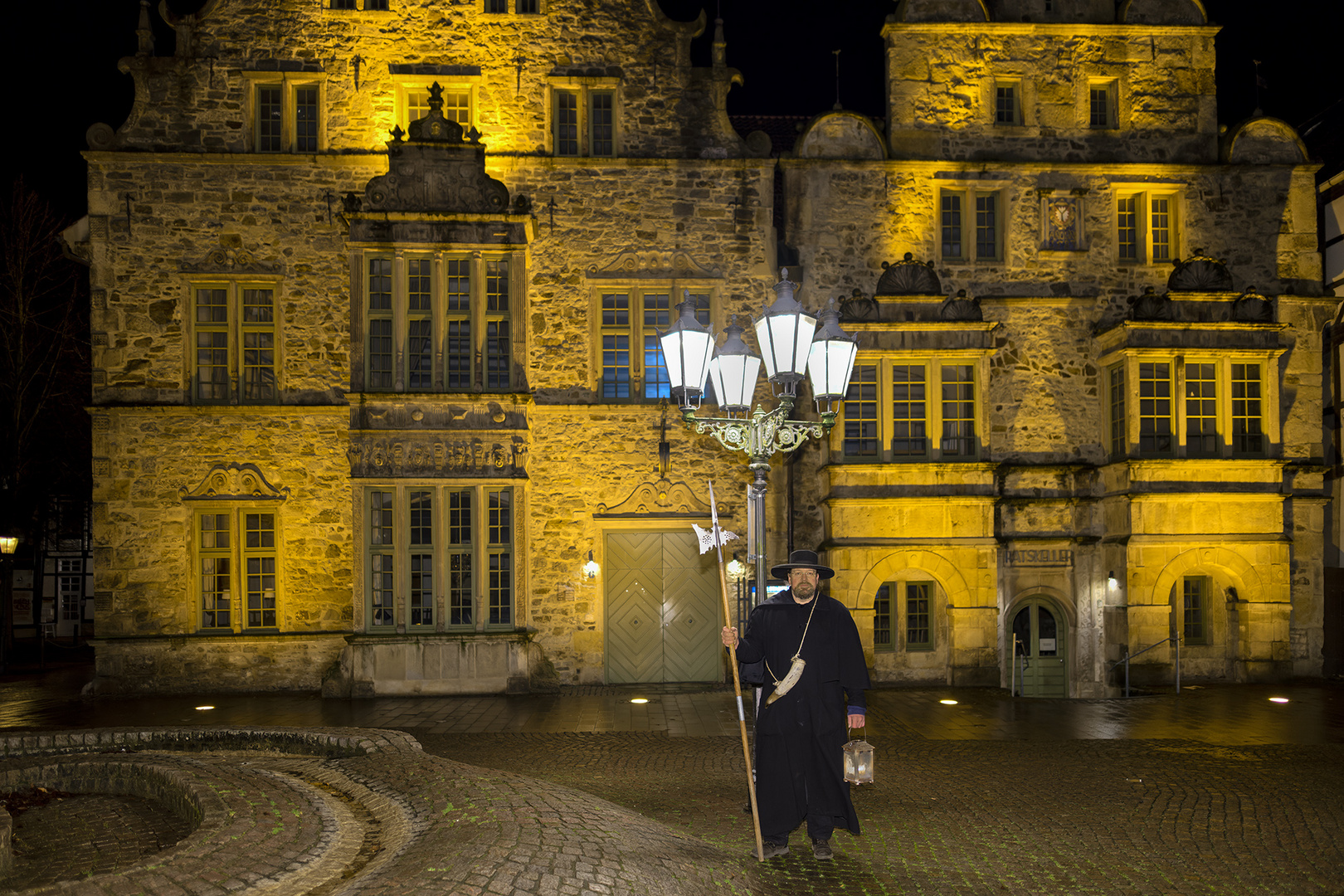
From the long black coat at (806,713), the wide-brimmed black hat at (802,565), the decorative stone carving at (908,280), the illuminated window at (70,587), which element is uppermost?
the decorative stone carving at (908,280)

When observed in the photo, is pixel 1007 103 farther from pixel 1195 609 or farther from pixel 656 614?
pixel 656 614

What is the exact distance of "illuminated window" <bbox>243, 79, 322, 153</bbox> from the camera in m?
18.8

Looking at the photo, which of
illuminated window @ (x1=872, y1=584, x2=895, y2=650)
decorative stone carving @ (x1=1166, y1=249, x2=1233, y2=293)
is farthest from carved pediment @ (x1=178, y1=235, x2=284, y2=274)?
decorative stone carving @ (x1=1166, y1=249, x2=1233, y2=293)

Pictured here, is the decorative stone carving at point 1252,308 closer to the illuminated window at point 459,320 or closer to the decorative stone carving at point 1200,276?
the decorative stone carving at point 1200,276

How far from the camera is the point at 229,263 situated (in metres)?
18.5

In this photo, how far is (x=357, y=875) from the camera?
6469 millimetres

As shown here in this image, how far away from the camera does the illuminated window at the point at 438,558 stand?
700 inches

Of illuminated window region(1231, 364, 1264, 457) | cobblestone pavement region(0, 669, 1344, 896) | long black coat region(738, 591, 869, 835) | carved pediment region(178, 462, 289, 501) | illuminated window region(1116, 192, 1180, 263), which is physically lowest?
cobblestone pavement region(0, 669, 1344, 896)

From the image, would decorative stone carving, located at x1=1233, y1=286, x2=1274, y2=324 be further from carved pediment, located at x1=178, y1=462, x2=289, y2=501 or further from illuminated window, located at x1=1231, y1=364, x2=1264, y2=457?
carved pediment, located at x1=178, y1=462, x2=289, y2=501

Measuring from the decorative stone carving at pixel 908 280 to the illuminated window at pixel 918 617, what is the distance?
5224mm

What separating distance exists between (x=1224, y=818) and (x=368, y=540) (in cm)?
1332

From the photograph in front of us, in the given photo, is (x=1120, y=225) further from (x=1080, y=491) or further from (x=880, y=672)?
(x=880, y=672)

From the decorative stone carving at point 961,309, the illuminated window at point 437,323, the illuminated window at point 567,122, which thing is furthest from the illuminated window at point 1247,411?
the illuminated window at point 437,323

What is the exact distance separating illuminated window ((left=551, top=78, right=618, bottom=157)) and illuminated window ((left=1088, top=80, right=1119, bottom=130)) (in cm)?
905
